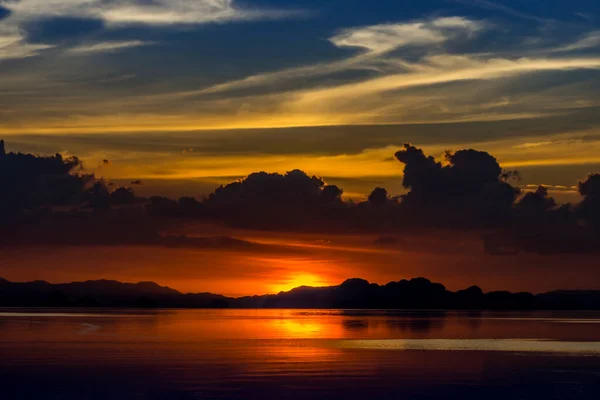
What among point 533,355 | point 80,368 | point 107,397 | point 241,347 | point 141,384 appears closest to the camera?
point 107,397

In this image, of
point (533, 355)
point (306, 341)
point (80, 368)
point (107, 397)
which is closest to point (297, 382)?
point (107, 397)

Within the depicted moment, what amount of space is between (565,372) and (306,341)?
46293mm

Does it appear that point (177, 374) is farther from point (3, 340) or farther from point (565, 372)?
point (3, 340)

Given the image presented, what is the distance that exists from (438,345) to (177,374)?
48.0 meters

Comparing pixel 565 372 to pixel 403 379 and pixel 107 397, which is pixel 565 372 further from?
pixel 107 397

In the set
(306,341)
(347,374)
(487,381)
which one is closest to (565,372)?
(487,381)

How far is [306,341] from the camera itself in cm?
11356

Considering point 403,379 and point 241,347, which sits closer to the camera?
point 403,379

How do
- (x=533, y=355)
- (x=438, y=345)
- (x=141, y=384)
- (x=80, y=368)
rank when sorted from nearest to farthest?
(x=141, y=384)
(x=80, y=368)
(x=533, y=355)
(x=438, y=345)

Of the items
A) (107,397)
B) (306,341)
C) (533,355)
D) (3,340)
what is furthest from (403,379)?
(3,340)

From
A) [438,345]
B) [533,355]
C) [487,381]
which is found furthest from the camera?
[438,345]

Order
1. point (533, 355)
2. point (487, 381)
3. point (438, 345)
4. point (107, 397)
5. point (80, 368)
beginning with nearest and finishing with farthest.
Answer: point (107, 397), point (487, 381), point (80, 368), point (533, 355), point (438, 345)

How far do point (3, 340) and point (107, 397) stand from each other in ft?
193

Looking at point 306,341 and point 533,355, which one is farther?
point 306,341
